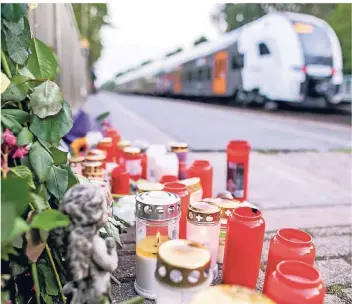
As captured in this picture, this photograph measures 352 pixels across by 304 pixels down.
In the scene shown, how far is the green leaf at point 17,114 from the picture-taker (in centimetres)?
112

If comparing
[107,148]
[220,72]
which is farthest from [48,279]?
[220,72]

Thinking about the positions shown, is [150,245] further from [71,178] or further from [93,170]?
[93,170]

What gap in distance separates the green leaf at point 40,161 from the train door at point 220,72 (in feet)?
40.1

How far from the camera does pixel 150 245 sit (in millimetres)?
1577

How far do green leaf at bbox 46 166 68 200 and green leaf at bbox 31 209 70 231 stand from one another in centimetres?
31

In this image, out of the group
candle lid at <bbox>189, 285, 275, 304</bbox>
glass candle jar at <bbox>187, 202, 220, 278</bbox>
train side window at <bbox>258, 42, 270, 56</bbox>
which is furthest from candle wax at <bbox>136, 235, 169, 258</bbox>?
train side window at <bbox>258, 42, 270, 56</bbox>

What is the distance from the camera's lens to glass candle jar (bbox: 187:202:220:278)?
1.57 metres

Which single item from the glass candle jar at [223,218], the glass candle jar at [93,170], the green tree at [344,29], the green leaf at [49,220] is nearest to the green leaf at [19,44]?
the green leaf at [49,220]

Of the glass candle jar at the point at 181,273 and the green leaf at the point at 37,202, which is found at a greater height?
the green leaf at the point at 37,202

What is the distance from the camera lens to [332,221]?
2.69 m

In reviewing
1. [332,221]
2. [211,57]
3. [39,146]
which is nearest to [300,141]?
[332,221]

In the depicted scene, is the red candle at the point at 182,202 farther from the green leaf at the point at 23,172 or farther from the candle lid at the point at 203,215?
the green leaf at the point at 23,172

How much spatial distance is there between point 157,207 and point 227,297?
0.57 m

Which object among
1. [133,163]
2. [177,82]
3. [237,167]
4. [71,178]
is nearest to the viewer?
[71,178]
